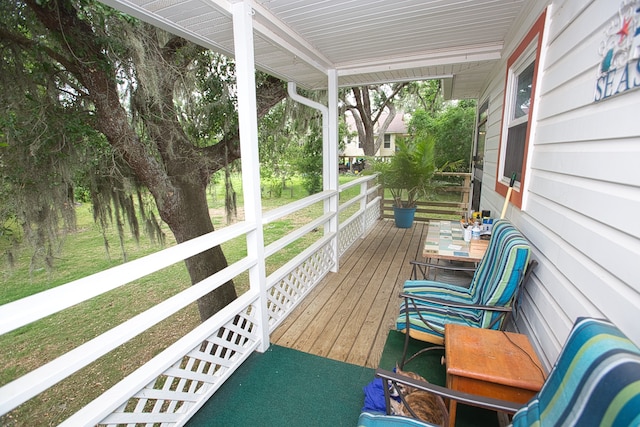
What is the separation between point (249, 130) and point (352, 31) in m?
1.27

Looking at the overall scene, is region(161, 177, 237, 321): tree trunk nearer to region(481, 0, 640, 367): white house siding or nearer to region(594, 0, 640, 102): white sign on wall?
region(481, 0, 640, 367): white house siding

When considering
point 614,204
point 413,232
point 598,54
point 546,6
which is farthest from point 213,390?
point 413,232

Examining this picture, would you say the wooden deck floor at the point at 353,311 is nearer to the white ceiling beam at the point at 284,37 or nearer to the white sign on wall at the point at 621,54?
the white sign on wall at the point at 621,54

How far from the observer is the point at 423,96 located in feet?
49.2

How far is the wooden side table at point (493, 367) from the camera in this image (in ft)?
4.07

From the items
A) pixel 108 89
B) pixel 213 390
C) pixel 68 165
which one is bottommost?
pixel 213 390

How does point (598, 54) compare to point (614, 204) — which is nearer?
point (614, 204)

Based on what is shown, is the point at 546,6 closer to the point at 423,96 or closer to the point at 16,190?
the point at 16,190

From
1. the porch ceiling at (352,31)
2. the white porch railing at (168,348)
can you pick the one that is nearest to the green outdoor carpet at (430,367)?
the white porch railing at (168,348)

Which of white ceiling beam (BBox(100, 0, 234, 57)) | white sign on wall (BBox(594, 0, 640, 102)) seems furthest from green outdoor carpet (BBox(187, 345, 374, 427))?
white ceiling beam (BBox(100, 0, 234, 57))

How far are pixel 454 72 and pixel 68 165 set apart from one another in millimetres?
4412

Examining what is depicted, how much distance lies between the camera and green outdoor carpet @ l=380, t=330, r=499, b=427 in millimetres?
1696

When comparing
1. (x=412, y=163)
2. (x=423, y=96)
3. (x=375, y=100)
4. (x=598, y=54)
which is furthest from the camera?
(x=423, y=96)

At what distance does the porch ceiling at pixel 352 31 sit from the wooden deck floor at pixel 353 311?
238cm
